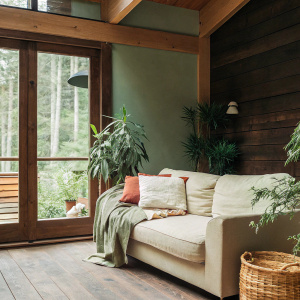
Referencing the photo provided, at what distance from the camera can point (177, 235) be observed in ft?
10.2

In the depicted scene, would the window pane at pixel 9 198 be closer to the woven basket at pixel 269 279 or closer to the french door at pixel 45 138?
the french door at pixel 45 138

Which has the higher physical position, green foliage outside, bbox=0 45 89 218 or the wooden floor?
green foliage outside, bbox=0 45 89 218

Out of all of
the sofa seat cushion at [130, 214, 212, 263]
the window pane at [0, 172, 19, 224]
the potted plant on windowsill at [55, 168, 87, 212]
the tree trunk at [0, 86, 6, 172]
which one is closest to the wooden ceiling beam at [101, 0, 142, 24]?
the tree trunk at [0, 86, 6, 172]

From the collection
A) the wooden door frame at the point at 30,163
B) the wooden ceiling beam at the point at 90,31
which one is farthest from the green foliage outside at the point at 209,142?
the wooden door frame at the point at 30,163

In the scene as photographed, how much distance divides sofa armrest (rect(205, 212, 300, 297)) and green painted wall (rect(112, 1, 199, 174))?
2520 millimetres

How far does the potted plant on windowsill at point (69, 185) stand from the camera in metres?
4.82

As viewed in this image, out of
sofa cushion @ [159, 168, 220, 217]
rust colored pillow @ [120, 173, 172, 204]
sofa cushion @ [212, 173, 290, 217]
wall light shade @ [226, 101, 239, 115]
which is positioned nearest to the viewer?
sofa cushion @ [212, 173, 290, 217]

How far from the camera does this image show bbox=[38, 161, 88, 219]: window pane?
4734 millimetres

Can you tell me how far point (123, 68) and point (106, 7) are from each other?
766 mm

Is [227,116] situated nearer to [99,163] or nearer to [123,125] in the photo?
[123,125]

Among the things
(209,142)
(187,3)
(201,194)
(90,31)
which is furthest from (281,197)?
(187,3)

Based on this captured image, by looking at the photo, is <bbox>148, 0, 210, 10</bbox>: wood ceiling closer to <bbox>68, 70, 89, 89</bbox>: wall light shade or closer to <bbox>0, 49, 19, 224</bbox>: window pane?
<bbox>68, 70, 89, 89</bbox>: wall light shade

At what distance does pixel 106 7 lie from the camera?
5.01 meters

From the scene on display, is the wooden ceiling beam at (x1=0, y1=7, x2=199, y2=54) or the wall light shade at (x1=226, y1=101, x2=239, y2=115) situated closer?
the wooden ceiling beam at (x1=0, y1=7, x2=199, y2=54)
